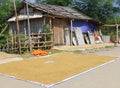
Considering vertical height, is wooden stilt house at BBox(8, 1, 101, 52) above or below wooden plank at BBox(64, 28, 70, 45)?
above

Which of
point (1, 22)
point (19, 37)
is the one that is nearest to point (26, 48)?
point (19, 37)

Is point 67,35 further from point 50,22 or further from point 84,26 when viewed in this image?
point 84,26

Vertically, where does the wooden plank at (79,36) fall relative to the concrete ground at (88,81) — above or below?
above

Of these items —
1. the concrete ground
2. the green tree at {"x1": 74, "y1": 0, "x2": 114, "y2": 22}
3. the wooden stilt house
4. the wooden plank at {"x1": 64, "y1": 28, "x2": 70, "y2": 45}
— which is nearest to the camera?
the concrete ground

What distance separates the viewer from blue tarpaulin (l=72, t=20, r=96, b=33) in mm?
23938

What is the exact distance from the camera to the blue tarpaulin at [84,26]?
78.5 ft

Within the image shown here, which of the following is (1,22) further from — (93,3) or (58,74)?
(58,74)

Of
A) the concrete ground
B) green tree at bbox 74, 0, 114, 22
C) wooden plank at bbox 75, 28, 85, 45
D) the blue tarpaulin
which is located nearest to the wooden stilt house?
the blue tarpaulin

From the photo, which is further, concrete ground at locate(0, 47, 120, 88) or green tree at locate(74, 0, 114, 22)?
green tree at locate(74, 0, 114, 22)

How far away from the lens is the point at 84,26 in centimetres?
2545

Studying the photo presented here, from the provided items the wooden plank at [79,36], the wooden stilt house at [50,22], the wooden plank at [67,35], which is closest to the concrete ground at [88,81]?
the wooden stilt house at [50,22]

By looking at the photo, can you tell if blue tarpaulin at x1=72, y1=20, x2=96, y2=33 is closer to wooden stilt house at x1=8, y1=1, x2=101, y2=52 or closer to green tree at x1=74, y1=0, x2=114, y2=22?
wooden stilt house at x1=8, y1=1, x2=101, y2=52

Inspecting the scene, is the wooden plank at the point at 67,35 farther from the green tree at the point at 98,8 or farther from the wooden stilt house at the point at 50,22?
the green tree at the point at 98,8

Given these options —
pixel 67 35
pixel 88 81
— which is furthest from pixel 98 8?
pixel 88 81
